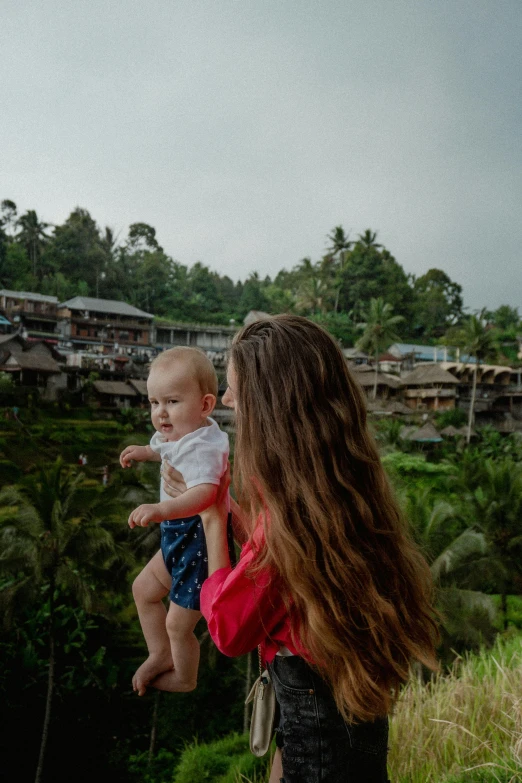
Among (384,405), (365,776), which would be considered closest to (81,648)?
(384,405)

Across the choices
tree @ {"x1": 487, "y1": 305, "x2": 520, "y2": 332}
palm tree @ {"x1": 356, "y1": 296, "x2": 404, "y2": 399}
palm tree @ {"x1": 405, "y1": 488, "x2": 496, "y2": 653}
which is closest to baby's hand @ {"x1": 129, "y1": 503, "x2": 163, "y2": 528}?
palm tree @ {"x1": 405, "y1": 488, "x2": 496, "y2": 653}

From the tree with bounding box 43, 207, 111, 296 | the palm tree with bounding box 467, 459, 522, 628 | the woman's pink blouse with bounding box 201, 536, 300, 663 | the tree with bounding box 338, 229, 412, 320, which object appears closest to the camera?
the woman's pink blouse with bounding box 201, 536, 300, 663

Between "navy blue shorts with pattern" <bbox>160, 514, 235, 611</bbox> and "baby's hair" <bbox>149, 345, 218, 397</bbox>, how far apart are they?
0.23 metres

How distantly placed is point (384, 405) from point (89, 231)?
30.2 feet

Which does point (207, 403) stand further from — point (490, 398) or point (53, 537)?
point (490, 398)

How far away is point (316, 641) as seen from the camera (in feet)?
3.81

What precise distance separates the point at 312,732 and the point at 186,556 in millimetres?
407

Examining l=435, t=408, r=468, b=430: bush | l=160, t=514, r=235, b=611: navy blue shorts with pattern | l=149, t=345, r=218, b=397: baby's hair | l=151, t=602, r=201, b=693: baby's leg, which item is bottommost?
l=435, t=408, r=468, b=430: bush

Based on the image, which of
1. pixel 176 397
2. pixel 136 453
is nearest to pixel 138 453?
pixel 136 453

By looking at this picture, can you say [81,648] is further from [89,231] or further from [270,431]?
[270,431]

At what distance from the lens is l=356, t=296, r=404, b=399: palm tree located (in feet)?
62.4

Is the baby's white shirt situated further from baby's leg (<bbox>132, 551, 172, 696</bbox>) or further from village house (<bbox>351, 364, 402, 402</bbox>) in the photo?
village house (<bbox>351, 364, 402, 402</bbox>)

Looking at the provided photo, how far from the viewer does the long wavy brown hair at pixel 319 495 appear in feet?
3.69

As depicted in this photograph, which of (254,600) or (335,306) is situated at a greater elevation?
(335,306)
